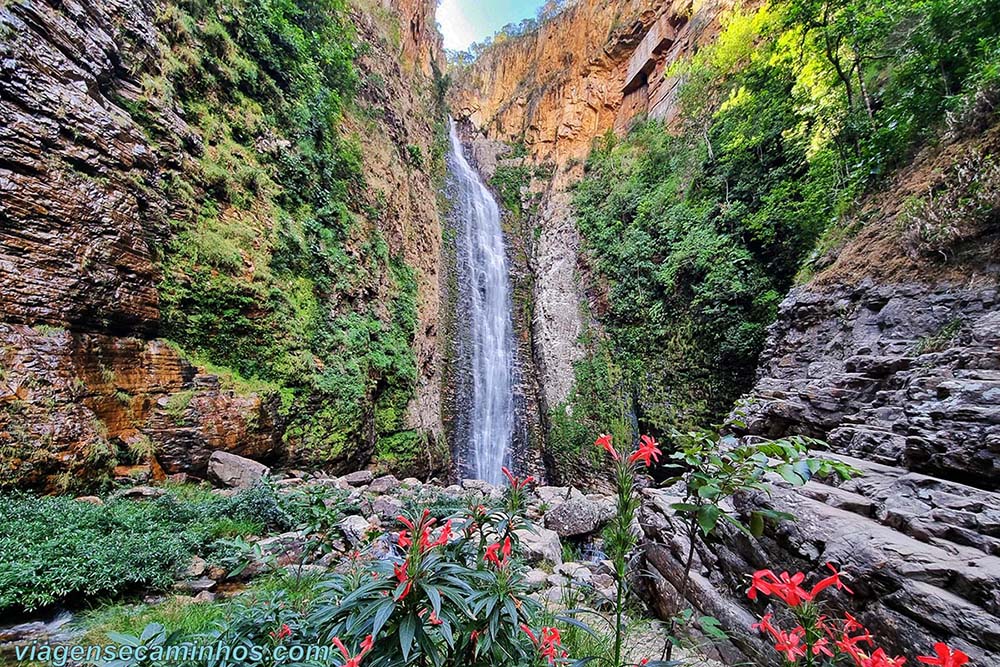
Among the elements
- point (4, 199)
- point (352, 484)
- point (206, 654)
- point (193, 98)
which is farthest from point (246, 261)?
point (206, 654)

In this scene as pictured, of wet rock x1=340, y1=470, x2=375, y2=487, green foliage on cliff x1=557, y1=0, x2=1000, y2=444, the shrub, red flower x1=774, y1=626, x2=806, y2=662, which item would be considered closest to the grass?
red flower x1=774, y1=626, x2=806, y2=662

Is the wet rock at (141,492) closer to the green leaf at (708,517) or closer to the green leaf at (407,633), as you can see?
the green leaf at (407,633)

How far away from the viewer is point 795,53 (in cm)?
784

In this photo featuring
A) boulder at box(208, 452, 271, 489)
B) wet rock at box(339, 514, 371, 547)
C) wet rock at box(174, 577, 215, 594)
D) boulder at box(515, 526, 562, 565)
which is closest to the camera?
wet rock at box(174, 577, 215, 594)

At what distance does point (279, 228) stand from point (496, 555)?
7438 millimetres

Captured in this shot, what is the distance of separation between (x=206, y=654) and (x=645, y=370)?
36.3 feet

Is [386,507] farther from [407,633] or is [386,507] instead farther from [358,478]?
[407,633]

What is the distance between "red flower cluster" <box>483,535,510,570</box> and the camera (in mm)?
1325

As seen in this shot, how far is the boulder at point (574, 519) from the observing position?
6.25 metres

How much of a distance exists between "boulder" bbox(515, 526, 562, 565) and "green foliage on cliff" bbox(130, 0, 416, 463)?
3942mm

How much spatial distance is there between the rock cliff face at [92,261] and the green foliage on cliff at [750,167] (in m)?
9.49

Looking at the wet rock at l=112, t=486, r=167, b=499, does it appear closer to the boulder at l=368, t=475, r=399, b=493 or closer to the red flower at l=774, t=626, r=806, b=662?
the boulder at l=368, t=475, r=399, b=493

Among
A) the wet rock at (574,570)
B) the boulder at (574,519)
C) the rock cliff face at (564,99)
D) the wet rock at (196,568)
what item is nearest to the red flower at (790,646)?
the wet rock at (574,570)

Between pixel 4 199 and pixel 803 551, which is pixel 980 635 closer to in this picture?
pixel 803 551
